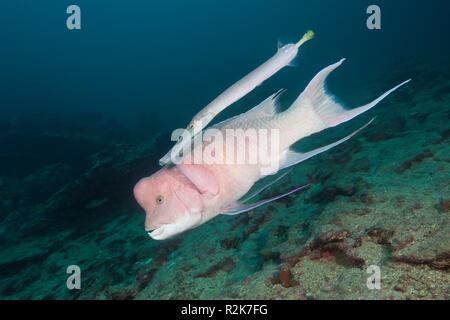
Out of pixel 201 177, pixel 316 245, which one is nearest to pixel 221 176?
pixel 201 177

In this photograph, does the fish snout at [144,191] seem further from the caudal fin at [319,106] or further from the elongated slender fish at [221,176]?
the caudal fin at [319,106]

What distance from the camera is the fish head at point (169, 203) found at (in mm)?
1606

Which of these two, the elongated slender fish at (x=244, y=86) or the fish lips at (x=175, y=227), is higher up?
the elongated slender fish at (x=244, y=86)

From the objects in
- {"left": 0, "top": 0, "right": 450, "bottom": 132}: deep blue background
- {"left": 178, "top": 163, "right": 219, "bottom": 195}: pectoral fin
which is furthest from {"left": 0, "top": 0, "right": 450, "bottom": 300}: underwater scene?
{"left": 0, "top": 0, "right": 450, "bottom": 132}: deep blue background

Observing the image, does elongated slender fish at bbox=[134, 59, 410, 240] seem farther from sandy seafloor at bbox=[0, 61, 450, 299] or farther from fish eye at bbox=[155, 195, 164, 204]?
sandy seafloor at bbox=[0, 61, 450, 299]

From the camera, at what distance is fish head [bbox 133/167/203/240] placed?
1.61 m

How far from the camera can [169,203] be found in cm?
164

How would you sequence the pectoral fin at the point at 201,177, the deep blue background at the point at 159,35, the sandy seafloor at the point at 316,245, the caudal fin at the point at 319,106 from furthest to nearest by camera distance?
the deep blue background at the point at 159,35, the sandy seafloor at the point at 316,245, the caudal fin at the point at 319,106, the pectoral fin at the point at 201,177

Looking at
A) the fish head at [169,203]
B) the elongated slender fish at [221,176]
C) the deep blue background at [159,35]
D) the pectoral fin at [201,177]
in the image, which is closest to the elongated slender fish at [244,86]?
the elongated slender fish at [221,176]

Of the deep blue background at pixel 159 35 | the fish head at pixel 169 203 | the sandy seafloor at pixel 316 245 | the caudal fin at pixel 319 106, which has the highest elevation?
the deep blue background at pixel 159 35

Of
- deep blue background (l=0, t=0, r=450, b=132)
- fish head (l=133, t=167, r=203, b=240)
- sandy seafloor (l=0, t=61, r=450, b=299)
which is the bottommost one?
sandy seafloor (l=0, t=61, r=450, b=299)

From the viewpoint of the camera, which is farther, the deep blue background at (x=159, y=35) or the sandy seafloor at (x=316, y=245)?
the deep blue background at (x=159, y=35)

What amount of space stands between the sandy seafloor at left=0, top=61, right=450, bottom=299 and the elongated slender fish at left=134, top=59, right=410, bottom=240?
3.41 ft

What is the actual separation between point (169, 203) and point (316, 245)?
1575 millimetres
